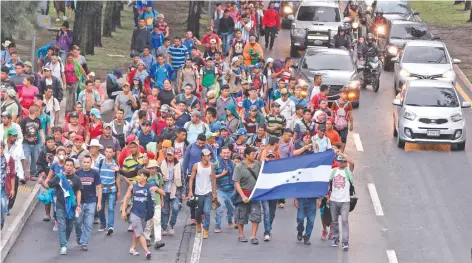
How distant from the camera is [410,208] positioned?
25.0 metres

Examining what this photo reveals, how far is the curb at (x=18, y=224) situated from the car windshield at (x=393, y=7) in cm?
2659

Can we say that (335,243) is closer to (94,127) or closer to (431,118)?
(94,127)

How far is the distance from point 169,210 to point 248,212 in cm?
134

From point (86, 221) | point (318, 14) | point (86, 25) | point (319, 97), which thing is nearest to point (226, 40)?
point (86, 25)

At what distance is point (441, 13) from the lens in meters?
59.4

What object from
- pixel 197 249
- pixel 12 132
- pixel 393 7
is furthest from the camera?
pixel 393 7

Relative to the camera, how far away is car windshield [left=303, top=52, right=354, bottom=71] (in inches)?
1381

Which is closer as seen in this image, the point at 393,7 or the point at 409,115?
the point at 409,115

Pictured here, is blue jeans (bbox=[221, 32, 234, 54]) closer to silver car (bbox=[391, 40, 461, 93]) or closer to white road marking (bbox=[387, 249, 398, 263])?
silver car (bbox=[391, 40, 461, 93])

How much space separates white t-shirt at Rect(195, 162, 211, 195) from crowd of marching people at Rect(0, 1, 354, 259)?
0.02 metres

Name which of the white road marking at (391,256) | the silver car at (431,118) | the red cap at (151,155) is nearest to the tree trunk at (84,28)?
the silver car at (431,118)

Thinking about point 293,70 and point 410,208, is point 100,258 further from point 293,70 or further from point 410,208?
point 293,70

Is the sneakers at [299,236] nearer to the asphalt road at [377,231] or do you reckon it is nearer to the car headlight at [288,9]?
the asphalt road at [377,231]

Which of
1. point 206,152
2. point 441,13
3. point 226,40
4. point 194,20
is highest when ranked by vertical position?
point 206,152
